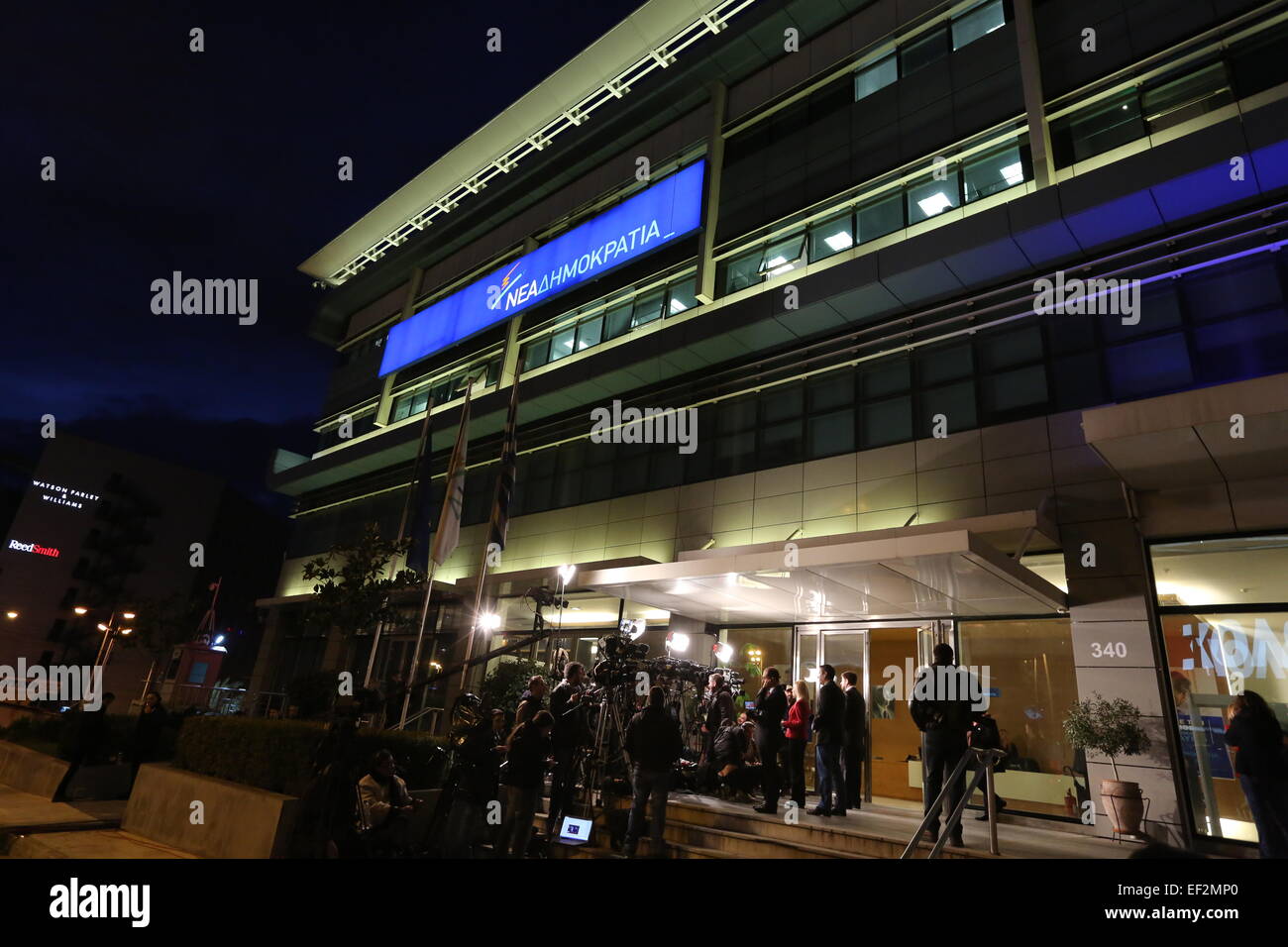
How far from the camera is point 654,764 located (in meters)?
7.59

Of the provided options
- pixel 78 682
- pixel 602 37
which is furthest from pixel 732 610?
pixel 78 682

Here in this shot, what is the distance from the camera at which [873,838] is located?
23.3 ft

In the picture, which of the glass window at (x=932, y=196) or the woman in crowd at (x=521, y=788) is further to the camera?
the glass window at (x=932, y=196)

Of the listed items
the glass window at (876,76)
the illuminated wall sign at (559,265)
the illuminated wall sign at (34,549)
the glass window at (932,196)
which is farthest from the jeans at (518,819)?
the illuminated wall sign at (34,549)

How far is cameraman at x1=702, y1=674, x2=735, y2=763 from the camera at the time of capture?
1049 cm

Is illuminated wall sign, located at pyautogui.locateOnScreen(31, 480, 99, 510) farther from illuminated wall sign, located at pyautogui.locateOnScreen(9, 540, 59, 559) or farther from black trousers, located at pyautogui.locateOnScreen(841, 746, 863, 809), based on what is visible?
black trousers, located at pyautogui.locateOnScreen(841, 746, 863, 809)

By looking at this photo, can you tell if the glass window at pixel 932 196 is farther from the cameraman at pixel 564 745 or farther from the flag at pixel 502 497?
the cameraman at pixel 564 745

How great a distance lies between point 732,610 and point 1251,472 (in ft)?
27.6

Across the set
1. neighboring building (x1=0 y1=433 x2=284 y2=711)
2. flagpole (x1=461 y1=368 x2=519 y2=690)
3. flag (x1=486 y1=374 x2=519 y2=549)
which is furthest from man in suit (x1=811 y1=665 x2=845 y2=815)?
neighboring building (x1=0 y1=433 x2=284 y2=711)

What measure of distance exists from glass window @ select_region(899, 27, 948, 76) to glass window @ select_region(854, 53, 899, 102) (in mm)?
231

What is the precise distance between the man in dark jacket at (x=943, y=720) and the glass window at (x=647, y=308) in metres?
13.5

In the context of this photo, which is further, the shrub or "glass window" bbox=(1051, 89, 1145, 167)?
"glass window" bbox=(1051, 89, 1145, 167)

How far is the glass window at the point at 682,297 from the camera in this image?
18062 mm
